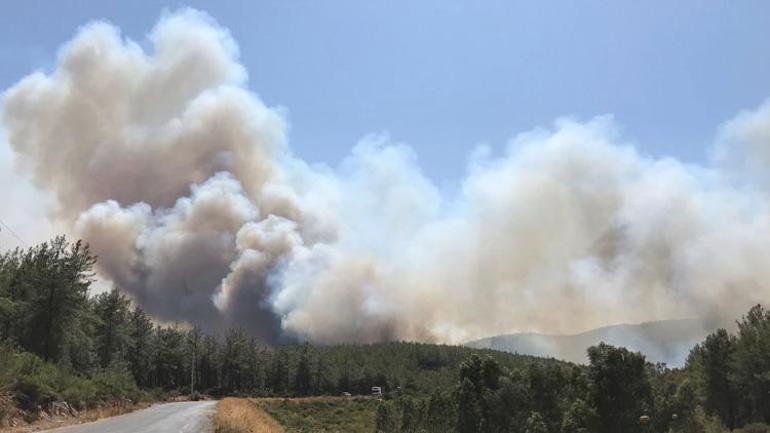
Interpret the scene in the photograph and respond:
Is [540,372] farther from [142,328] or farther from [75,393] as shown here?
[142,328]

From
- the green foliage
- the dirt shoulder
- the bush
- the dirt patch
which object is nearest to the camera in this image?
the dirt patch

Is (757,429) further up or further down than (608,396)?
further down

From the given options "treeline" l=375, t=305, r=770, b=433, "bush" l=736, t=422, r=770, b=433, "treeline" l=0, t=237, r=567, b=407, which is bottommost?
"bush" l=736, t=422, r=770, b=433

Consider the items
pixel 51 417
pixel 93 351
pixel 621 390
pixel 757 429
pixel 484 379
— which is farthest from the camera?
pixel 93 351

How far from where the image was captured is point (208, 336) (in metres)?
195

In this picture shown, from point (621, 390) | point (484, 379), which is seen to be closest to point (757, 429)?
point (484, 379)

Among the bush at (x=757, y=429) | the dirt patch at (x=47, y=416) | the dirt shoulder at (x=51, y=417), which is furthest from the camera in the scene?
the bush at (x=757, y=429)

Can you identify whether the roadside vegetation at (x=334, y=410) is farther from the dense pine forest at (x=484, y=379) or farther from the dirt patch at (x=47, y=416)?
the dirt patch at (x=47, y=416)

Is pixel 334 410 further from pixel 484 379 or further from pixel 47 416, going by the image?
pixel 47 416

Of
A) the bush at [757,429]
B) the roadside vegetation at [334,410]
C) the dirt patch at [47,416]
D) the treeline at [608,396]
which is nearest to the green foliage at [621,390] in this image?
the treeline at [608,396]

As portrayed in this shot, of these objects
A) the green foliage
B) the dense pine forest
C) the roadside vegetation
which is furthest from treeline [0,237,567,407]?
the green foliage

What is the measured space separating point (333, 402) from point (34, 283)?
339ft

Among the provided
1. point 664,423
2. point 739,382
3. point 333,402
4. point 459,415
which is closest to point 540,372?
point 459,415

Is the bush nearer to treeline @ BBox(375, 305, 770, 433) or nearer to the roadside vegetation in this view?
treeline @ BBox(375, 305, 770, 433)
